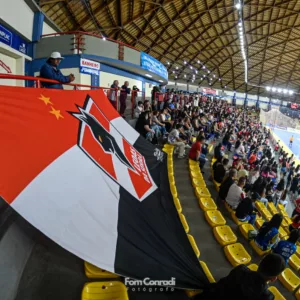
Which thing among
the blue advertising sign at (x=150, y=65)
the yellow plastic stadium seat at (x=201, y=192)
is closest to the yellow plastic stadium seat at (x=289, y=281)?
the yellow plastic stadium seat at (x=201, y=192)

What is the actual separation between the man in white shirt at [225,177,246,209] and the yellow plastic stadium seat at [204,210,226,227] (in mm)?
682

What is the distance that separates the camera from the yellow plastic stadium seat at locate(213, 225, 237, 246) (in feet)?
13.7

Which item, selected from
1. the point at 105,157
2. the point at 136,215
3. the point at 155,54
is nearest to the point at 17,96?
the point at 105,157

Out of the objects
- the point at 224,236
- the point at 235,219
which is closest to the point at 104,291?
the point at 224,236

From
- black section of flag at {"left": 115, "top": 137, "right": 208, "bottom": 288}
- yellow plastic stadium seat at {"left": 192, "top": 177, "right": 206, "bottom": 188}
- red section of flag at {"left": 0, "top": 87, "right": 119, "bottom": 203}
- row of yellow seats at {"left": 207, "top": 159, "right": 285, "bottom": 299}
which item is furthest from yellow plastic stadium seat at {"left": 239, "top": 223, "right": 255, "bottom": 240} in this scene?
red section of flag at {"left": 0, "top": 87, "right": 119, "bottom": 203}

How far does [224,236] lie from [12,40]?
31.6 ft

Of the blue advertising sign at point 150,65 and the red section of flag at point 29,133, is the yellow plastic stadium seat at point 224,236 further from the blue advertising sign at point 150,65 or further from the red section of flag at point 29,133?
the blue advertising sign at point 150,65

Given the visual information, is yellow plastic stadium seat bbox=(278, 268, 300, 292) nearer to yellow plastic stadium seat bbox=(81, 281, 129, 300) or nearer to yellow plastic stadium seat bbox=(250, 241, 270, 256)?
yellow plastic stadium seat bbox=(250, 241, 270, 256)

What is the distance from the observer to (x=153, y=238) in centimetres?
245

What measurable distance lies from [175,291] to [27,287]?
1.63 meters

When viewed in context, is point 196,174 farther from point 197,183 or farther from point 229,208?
point 229,208

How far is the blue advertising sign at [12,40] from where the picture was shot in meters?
7.46

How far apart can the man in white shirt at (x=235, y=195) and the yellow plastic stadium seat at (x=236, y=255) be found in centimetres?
146

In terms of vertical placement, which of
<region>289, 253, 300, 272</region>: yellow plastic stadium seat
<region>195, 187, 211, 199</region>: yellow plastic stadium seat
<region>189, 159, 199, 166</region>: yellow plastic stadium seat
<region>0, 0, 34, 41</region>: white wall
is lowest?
<region>289, 253, 300, 272</region>: yellow plastic stadium seat
